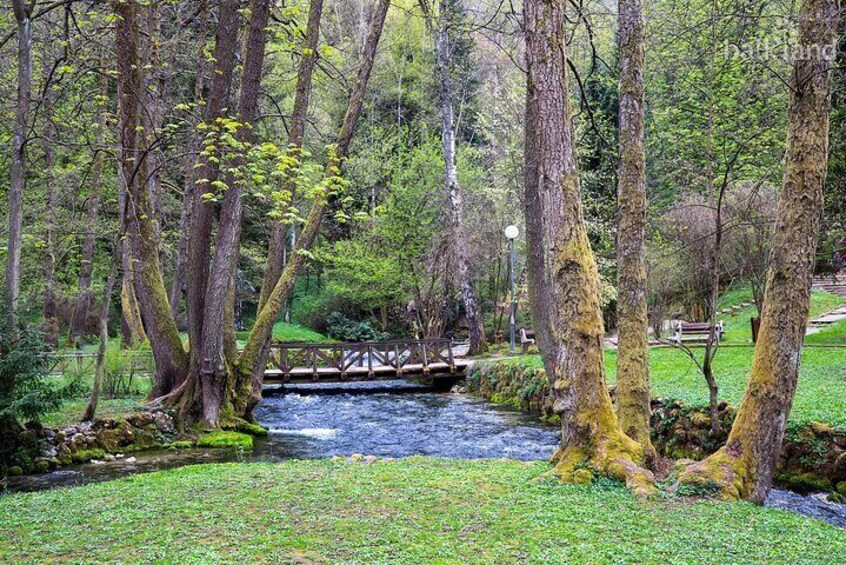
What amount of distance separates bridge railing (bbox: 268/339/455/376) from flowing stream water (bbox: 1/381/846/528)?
759 mm

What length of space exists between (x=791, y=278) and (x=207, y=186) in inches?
344

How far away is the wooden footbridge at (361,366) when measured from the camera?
56.3ft

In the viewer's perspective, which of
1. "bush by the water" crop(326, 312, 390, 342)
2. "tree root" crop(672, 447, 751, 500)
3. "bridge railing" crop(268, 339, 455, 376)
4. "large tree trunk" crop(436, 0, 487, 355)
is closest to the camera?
"tree root" crop(672, 447, 751, 500)

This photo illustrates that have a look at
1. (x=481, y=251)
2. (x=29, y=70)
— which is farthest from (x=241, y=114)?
(x=481, y=251)

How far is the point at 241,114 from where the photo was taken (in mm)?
10352

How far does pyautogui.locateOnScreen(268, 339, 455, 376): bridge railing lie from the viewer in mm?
17328

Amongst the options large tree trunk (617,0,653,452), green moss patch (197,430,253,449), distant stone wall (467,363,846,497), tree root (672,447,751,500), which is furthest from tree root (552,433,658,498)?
green moss patch (197,430,253,449)

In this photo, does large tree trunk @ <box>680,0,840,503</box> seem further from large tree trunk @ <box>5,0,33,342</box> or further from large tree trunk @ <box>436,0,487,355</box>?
large tree trunk @ <box>436,0,487,355</box>

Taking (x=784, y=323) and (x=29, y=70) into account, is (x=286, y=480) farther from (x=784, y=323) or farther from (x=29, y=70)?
(x=29, y=70)

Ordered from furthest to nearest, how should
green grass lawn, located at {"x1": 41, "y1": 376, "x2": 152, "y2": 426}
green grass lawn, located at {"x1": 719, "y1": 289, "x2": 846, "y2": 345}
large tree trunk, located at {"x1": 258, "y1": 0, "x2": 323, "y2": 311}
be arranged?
green grass lawn, located at {"x1": 719, "y1": 289, "x2": 846, "y2": 345}
large tree trunk, located at {"x1": 258, "y1": 0, "x2": 323, "y2": 311}
green grass lawn, located at {"x1": 41, "y1": 376, "x2": 152, "y2": 426}

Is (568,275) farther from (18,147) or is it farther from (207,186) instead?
(207,186)

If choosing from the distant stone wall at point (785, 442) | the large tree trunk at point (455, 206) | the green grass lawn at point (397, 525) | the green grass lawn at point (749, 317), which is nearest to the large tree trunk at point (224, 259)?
the green grass lawn at point (397, 525)

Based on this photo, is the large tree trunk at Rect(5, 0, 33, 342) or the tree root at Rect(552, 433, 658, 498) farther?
the large tree trunk at Rect(5, 0, 33, 342)

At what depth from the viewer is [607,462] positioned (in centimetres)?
564
